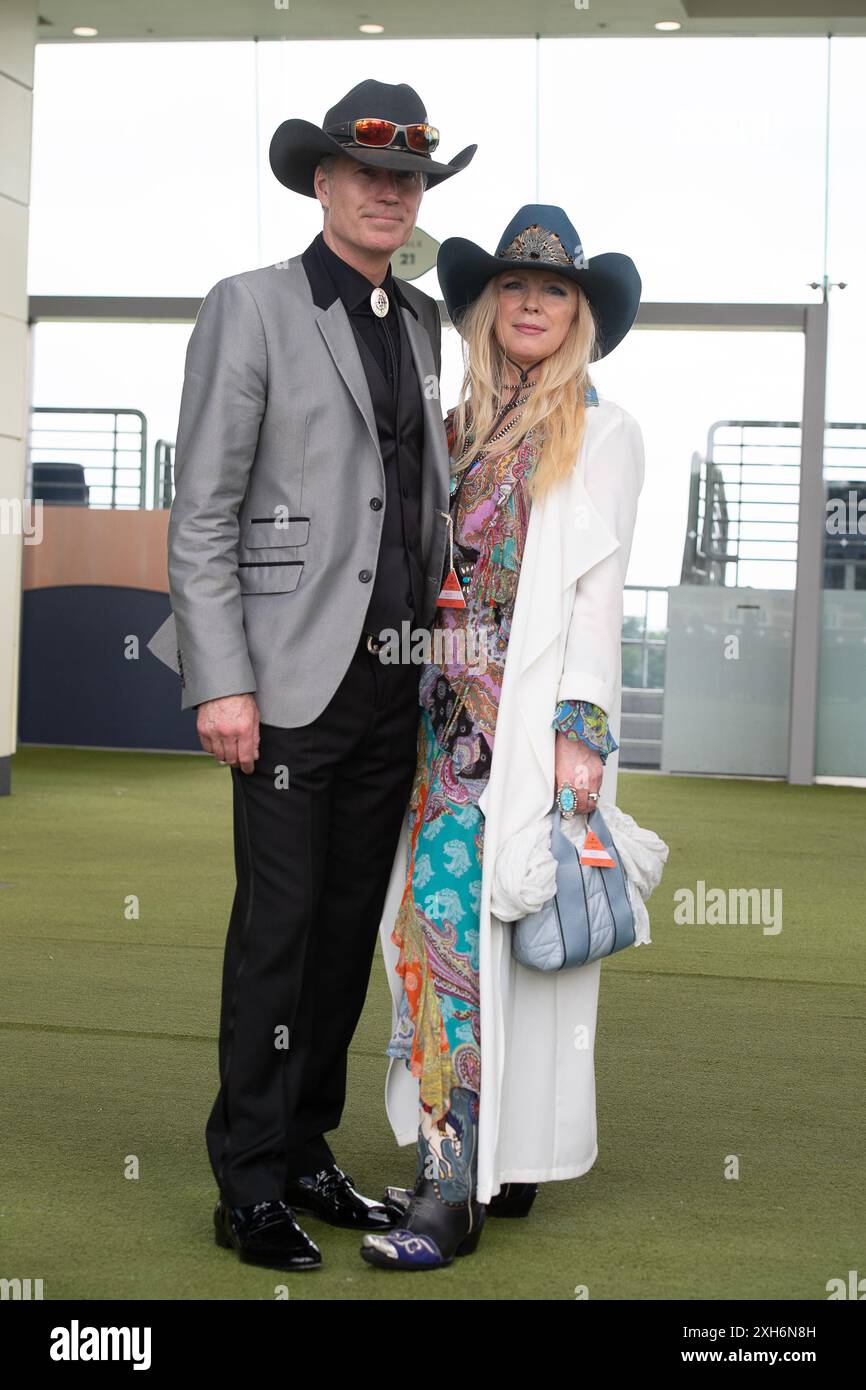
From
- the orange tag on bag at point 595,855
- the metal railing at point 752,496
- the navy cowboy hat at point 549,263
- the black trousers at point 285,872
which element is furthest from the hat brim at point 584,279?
the metal railing at point 752,496

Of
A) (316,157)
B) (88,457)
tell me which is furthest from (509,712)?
(88,457)

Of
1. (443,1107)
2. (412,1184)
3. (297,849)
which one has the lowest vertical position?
(412,1184)

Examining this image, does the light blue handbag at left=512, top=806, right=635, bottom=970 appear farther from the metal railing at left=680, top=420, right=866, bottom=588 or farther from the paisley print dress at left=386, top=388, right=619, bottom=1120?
the metal railing at left=680, top=420, right=866, bottom=588

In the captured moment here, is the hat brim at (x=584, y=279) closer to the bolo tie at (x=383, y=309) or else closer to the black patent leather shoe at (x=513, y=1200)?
the bolo tie at (x=383, y=309)

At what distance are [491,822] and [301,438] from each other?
62 centimetres

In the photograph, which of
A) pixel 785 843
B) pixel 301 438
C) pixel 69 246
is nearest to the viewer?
pixel 301 438

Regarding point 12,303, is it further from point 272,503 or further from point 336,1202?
point 336,1202

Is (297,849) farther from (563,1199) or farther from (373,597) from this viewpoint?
(563,1199)

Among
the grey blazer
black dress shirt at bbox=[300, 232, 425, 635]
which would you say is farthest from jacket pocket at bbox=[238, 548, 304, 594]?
black dress shirt at bbox=[300, 232, 425, 635]

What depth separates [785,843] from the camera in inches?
291

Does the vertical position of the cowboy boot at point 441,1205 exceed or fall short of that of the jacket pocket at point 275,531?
it falls short

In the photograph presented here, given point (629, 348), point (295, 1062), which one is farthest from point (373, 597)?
point (629, 348)

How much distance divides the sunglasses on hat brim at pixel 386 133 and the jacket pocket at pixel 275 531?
0.56 metres

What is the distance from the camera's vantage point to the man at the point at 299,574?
7.65 ft
